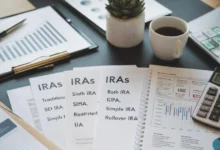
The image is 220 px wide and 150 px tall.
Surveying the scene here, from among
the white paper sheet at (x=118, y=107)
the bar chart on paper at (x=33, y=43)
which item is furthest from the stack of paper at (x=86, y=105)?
the bar chart on paper at (x=33, y=43)

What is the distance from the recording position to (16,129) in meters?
0.67

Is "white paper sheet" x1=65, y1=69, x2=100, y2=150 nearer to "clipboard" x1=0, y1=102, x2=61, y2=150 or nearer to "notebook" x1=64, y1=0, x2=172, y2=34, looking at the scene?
"clipboard" x1=0, y1=102, x2=61, y2=150

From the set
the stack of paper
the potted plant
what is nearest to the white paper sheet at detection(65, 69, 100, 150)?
the stack of paper

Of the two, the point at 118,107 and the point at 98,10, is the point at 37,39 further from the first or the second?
the point at 118,107

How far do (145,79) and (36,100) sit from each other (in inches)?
9.3

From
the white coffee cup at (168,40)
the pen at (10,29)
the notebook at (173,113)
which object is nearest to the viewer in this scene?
the notebook at (173,113)

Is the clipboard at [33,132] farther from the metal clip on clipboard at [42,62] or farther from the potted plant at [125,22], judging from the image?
the potted plant at [125,22]

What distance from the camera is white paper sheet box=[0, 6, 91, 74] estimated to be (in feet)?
2.73

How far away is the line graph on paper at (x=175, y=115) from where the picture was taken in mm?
664

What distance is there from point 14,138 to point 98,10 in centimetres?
44

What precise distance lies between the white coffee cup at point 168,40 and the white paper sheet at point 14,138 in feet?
1.10

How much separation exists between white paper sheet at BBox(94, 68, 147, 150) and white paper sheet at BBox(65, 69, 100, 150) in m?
0.01

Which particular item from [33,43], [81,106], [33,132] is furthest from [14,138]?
[33,43]

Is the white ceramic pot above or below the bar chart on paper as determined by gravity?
above
